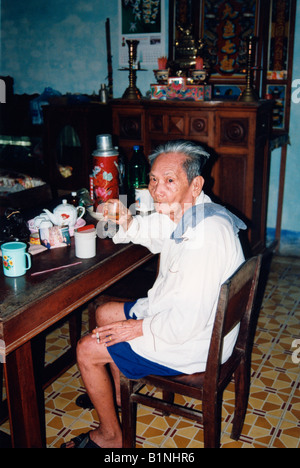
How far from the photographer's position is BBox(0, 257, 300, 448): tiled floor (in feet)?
6.78

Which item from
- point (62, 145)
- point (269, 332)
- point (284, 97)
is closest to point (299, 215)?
point (284, 97)

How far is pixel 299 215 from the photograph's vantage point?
13.7 ft

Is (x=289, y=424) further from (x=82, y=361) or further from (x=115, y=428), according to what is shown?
(x=82, y=361)

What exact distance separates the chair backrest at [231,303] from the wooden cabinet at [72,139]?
8.56 feet

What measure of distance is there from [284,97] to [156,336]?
2.93 metres

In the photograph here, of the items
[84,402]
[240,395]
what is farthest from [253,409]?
[84,402]

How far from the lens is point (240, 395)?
199 cm

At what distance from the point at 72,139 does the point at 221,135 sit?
1530 mm

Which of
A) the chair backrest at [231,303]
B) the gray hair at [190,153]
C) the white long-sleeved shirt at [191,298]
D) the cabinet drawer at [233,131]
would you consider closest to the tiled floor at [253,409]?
the white long-sleeved shirt at [191,298]

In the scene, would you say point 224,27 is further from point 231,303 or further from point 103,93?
point 231,303

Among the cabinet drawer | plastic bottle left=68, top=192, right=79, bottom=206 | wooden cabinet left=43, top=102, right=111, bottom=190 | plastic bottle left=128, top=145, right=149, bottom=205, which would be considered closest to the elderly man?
plastic bottle left=68, top=192, right=79, bottom=206

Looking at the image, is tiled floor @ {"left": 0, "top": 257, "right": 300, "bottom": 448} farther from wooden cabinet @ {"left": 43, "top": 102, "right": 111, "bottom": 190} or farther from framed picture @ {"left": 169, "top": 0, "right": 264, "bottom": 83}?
framed picture @ {"left": 169, "top": 0, "right": 264, "bottom": 83}

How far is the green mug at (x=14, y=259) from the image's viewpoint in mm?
1629
